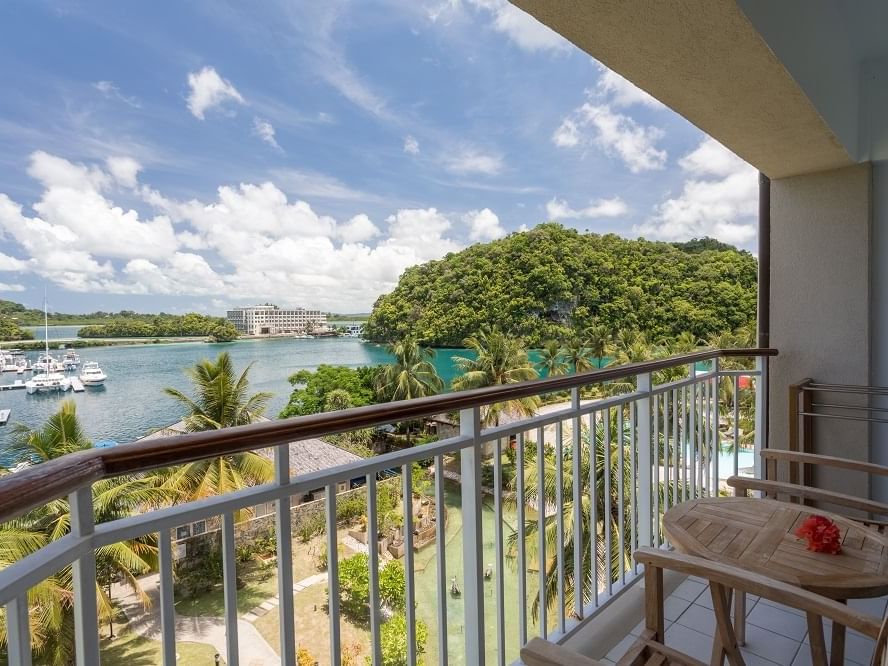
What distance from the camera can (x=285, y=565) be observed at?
987mm

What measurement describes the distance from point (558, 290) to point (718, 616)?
31.3 meters

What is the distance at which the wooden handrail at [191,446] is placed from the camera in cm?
55

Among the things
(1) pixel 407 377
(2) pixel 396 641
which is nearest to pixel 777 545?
(2) pixel 396 641

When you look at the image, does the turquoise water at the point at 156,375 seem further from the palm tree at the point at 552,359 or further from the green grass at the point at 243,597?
the green grass at the point at 243,597

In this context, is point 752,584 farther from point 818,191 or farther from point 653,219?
point 653,219

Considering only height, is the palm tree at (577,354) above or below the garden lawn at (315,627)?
above

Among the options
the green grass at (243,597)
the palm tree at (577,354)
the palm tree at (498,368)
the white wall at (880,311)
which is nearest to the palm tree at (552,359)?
the palm tree at (577,354)

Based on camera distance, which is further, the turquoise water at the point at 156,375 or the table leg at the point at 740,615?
the turquoise water at the point at 156,375

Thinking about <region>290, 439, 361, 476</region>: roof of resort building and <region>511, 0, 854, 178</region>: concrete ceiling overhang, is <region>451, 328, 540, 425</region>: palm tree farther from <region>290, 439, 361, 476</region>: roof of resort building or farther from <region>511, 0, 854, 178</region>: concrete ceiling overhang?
<region>511, 0, 854, 178</region>: concrete ceiling overhang

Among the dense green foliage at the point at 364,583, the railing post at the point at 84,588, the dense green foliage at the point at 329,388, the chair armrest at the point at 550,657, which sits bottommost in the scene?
the dense green foliage at the point at 364,583

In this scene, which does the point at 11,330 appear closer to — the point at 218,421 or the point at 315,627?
the point at 218,421

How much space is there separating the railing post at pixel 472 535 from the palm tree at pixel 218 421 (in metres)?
12.9

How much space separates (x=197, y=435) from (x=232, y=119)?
1842 inches

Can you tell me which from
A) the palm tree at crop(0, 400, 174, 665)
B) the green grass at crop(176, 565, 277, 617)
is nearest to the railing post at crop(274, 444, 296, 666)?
the palm tree at crop(0, 400, 174, 665)
